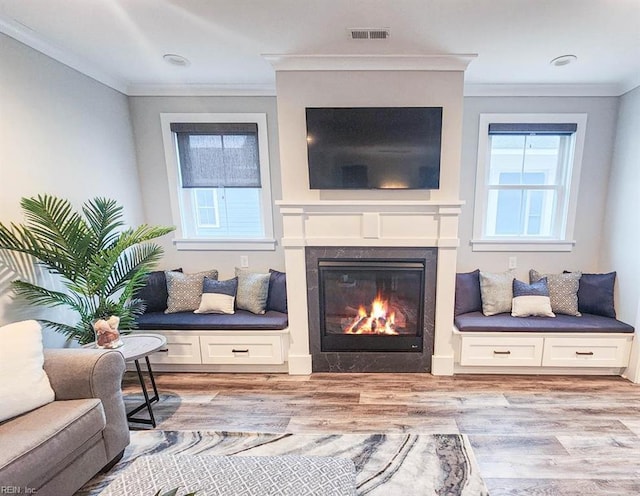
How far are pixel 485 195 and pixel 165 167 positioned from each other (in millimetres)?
3143

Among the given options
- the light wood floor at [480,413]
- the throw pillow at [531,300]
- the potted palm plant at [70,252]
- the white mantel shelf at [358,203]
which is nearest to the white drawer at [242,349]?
the light wood floor at [480,413]

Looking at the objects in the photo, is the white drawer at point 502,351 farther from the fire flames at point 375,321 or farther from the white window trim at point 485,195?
the white window trim at point 485,195

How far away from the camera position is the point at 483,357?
2574 mm

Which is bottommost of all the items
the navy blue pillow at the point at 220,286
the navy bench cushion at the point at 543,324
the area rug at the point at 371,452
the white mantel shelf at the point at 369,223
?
the area rug at the point at 371,452

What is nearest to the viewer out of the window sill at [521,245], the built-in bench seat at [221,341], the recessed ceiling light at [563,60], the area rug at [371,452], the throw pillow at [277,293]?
the area rug at [371,452]

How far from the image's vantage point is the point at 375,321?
267 cm

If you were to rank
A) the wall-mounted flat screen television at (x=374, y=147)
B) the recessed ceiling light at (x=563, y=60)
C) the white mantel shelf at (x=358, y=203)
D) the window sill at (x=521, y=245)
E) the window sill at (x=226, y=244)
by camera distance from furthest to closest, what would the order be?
the window sill at (x=226, y=244), the window sill at (x=521, y=245), the white mantel shelf at (x=358, y=203), the wall-mounted flat screen television at (x=374, y=147), the recessed ceiling light at (x=563, y=60)

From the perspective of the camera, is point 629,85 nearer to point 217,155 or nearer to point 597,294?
point 597,294

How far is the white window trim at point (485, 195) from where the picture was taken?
2807 millimetres

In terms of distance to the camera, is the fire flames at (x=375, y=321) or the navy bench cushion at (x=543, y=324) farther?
the fire flames at (x=375, y=321)

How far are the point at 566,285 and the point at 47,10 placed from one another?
425 cm

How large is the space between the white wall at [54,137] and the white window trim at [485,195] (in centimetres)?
333

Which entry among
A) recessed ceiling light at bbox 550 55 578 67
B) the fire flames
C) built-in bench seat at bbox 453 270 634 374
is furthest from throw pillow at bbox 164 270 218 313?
recessed ceiling light at bbox 550 55 578 67

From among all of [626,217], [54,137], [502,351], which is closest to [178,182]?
[54,137]
